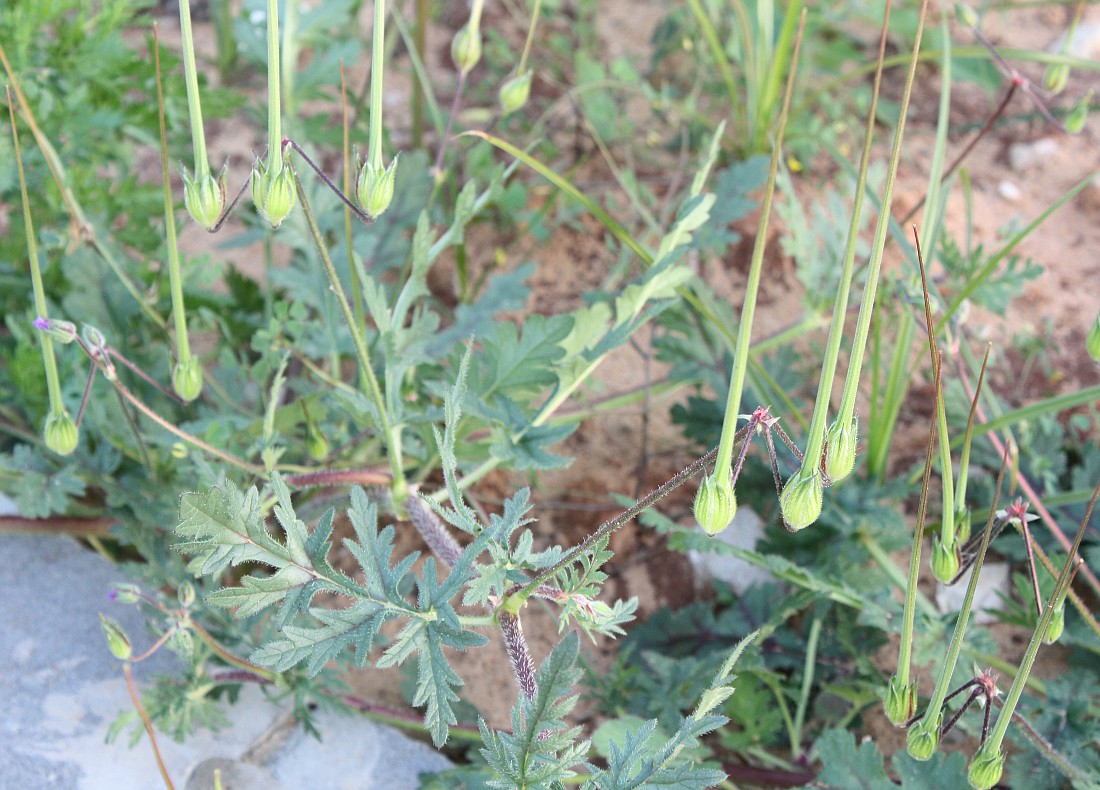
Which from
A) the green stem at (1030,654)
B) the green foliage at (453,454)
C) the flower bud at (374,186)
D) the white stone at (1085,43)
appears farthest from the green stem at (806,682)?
the white stone at (1085,43)

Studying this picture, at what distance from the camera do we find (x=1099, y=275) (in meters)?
2.11

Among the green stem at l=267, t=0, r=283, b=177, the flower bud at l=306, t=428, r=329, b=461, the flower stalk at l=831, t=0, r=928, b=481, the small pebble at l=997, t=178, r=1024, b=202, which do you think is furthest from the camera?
the small pebble at l=997, t=178, r=1024, b=202

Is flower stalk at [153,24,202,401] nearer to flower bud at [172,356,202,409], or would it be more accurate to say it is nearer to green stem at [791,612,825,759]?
flower bud at [172,356,202,409]

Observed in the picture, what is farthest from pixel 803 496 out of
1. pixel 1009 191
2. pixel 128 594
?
pixel 1009 191

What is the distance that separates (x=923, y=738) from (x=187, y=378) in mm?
897

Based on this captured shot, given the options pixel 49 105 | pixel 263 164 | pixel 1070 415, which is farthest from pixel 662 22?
pixel 263 164

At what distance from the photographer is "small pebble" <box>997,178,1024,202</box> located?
7.43 feet

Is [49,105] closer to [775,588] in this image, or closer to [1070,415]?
[775,588]

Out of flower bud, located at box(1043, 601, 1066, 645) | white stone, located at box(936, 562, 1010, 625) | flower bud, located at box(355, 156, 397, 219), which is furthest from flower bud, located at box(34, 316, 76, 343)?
white stone, located at box(936, 562, 1010, 625)

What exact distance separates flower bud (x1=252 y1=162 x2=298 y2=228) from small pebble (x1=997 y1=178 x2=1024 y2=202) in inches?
71.9

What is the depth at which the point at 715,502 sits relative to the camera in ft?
2.81

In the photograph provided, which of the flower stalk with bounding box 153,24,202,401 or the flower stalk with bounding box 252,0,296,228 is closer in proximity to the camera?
the flower stalk with bounding box 252,0,296,228

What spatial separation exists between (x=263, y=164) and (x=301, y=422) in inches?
28.1

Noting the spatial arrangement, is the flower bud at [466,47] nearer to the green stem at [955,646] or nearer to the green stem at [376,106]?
the green stem at [376,106]
